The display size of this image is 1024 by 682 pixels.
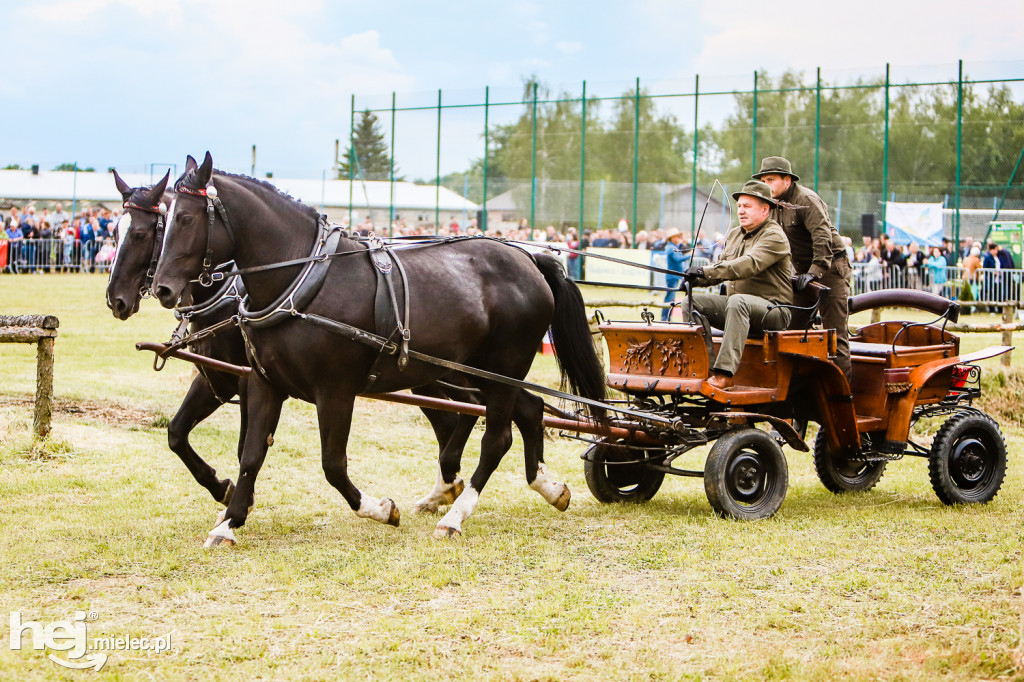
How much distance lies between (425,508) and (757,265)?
2.69 m

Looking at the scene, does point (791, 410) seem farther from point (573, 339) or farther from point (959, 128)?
point (959, 128)

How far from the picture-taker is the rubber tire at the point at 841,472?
7758mm

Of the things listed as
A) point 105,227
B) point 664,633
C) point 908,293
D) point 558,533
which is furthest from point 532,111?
point 664,633

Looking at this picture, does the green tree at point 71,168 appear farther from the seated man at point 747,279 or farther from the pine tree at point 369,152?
the seated man at point 747,279

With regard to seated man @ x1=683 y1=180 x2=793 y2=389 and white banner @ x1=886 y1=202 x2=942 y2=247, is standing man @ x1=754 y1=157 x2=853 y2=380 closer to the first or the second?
seated man @ x1=683 y1=180 x2=793 y2=389

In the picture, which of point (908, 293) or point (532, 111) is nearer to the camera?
point (908, 293)

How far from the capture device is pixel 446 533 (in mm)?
6215

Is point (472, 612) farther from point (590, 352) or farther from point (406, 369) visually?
point (590, 352)

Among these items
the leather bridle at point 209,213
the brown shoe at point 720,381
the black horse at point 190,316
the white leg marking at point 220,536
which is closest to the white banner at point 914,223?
the brown shoe at point 720,381

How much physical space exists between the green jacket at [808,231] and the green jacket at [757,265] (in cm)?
33

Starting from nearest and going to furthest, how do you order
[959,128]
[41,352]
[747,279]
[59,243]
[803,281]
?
[747,279], [803,281], [41,352], [959,128], [59,243]

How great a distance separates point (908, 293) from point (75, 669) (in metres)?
6.36

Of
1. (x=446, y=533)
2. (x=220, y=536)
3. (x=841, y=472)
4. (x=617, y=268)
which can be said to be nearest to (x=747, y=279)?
(x=841, y=472)

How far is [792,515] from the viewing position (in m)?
6.95
